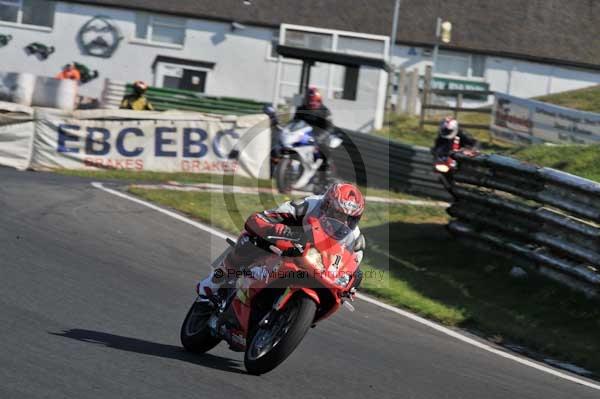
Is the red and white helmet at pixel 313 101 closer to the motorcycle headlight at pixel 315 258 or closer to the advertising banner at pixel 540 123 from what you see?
the advertising banner at pixel 540 123

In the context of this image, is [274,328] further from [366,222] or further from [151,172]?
[151,172]

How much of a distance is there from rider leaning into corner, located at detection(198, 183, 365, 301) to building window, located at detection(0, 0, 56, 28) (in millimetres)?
35640

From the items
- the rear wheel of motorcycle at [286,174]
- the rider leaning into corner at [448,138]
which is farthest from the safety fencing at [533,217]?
the rider leaning into corner at [448,138]

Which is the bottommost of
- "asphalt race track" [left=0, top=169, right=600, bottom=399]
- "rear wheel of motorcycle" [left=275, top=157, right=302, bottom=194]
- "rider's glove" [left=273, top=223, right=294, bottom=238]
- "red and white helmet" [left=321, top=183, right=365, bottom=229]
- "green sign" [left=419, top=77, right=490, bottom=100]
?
"asphalt race track" [left=0, top=169, right=600, bottom=399]

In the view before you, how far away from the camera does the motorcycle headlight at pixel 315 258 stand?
6293 mm

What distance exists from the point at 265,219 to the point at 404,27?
3499 centimetres

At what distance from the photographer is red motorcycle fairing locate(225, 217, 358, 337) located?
629 centimetres

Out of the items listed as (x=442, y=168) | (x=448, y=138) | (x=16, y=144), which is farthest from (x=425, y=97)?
(x=16, y=144)

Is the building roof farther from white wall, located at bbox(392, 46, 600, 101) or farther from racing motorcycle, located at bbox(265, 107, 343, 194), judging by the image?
racing motorcycle, located at bbox(265, 107, 343, 194)

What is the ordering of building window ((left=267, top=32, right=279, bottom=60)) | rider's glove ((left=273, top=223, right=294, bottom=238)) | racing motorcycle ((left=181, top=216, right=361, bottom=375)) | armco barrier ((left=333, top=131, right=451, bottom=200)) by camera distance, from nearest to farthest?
racing motorcycle ((left=181, top=216, right=361, bottom=375)) → rider's glove ((left=273, top=223, right=294, bottom=238)) → armco barrier ((left=333, top=131, right=451, bottom=200)) → building window ((left=267, top=32, right=279, bottom=60))

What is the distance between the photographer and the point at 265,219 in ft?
22.1

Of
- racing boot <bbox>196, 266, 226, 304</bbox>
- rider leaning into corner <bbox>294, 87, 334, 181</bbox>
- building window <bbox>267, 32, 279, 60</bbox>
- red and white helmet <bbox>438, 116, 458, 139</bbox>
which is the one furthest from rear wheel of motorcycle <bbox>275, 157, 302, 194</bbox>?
building window <bbox>267, 32, 279, 60</bbox>

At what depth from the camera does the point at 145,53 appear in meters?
40.3

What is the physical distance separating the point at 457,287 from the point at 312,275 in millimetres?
5402
